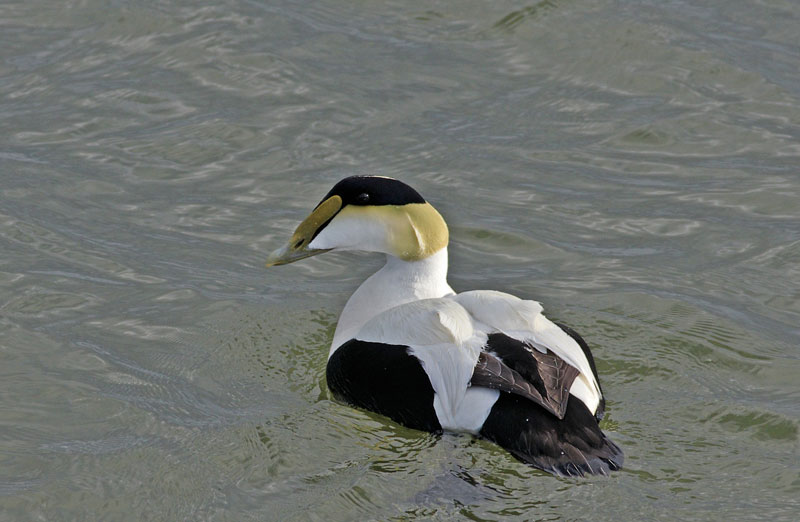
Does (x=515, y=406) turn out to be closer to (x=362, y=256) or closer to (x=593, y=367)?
(x=593, y=367)

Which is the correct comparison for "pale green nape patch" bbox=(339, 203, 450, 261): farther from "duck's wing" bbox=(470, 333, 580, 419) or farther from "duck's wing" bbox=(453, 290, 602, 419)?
"duck's wing" bbox=(470, 333, 580, 419)

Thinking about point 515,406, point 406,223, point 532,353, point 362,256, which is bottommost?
point 362,256

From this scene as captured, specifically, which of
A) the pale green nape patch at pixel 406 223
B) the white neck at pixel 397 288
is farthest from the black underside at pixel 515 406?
the pale green nape patch at pixel 406 223

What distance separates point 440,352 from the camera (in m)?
4.78

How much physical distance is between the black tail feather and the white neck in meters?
0.95

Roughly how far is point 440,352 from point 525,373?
14.5 inches

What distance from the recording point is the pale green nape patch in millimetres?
5297

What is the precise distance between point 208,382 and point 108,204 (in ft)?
6.97

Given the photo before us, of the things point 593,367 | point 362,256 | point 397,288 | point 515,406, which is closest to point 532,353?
point 515,406

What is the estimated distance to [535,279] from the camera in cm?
658

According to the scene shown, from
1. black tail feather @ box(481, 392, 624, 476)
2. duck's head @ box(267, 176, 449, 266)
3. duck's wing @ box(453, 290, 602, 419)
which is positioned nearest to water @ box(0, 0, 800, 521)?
black tail feather @ box(481, 392, 624, 476)

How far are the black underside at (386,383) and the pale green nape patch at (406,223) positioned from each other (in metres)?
0.51

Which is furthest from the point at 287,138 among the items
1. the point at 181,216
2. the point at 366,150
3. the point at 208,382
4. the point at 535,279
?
the point at 208,382

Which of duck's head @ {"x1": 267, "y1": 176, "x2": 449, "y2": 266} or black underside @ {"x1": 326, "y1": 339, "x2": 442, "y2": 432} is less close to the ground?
duck's head @ {"x1": 267, "y1": 176, "x2": 449, "y2": 266}
